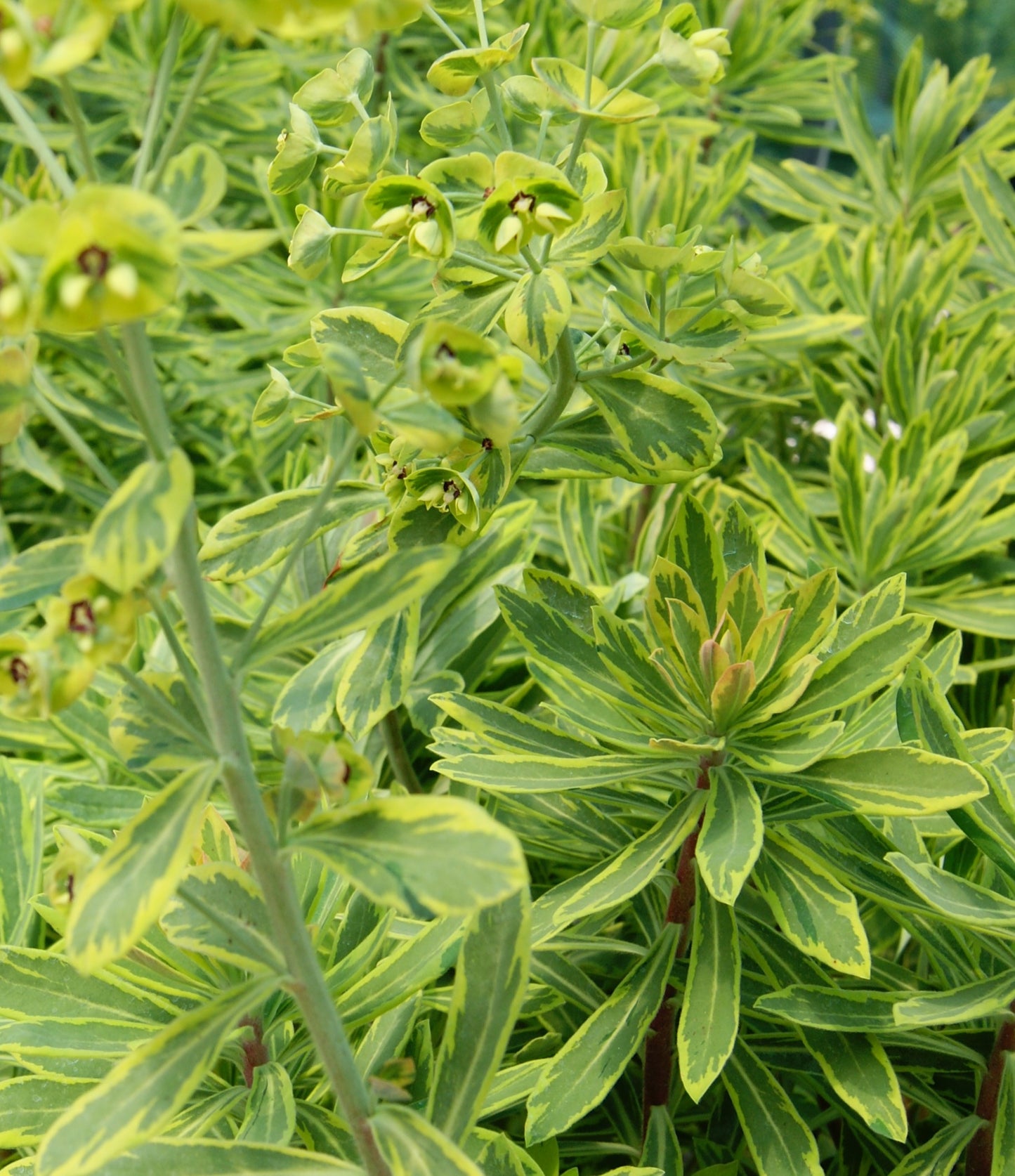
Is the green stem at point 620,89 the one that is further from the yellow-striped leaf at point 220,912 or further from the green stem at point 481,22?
the yellow-striped leaf at point 220,912

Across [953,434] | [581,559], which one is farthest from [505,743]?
[953,434]

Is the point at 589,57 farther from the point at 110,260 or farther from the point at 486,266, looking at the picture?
the point at 110,260

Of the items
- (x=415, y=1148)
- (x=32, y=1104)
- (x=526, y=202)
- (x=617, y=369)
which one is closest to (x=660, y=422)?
(x=617, y=369)

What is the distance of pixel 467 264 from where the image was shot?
58 centimetres

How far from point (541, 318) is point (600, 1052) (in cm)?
37

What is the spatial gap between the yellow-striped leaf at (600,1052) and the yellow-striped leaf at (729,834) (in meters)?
0.09

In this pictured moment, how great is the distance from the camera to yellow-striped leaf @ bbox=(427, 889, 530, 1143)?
1.54 feet

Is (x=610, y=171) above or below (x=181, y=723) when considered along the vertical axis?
below

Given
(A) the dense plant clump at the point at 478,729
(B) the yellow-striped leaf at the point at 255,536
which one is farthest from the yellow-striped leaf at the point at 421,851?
(B) the yellow-striped leaf at the point at 255,536

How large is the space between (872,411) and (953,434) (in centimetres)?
27

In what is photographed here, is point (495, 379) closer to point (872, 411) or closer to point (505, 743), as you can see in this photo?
point (505, 743)

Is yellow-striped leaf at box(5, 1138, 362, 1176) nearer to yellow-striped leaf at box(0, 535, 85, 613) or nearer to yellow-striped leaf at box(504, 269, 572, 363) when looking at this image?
yellow-striped leaf at box(0, 535, 85, 613)

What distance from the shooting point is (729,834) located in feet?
1.80

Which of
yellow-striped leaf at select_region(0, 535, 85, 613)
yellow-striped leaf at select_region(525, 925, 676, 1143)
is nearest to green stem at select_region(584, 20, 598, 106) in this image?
yellow-striped leaf at select_region(0, 535, 85, 613)
